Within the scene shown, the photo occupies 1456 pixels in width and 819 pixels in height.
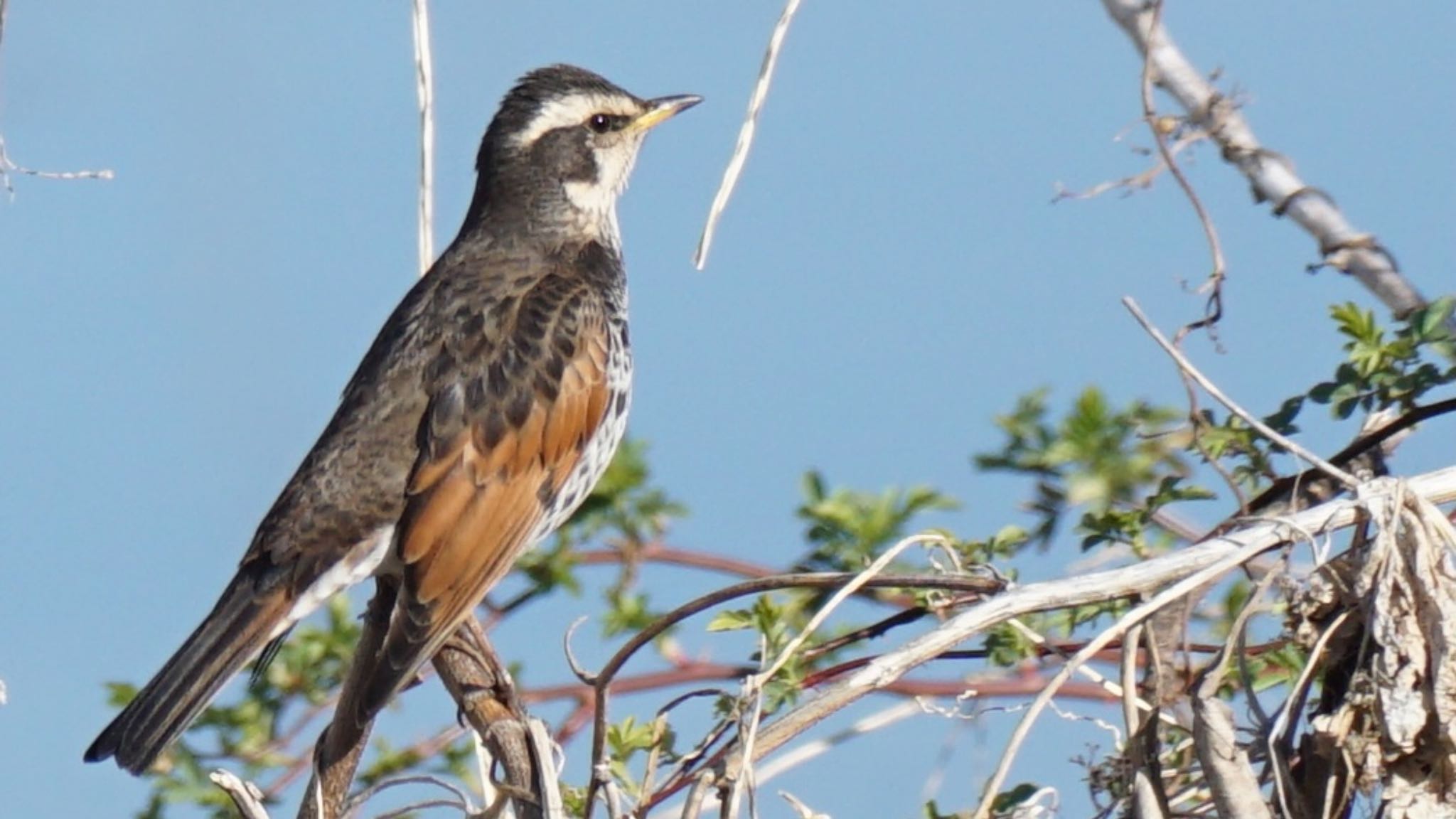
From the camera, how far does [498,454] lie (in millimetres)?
5461

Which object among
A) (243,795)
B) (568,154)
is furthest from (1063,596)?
(568,154)

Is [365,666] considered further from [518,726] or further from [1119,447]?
[1119,447]

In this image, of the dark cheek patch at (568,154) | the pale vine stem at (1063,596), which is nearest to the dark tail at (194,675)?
the dark cheek patch at (568,154)

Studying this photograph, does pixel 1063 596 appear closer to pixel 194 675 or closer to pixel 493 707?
pixel 493 707

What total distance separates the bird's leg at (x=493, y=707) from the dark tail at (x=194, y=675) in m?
0.56

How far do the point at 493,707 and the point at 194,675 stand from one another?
132 cm

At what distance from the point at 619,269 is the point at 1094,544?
8.43 feet

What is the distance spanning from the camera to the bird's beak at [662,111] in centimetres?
655

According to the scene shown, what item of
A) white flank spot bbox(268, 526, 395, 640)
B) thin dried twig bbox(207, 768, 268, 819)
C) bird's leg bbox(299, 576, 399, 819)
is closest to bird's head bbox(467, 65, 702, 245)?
white flank spot bbox(268, 526, 395, 640)

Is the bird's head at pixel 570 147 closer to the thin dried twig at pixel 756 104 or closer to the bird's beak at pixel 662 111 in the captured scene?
the bird's beak at pixel 662 111

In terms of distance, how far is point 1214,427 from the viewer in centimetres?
393

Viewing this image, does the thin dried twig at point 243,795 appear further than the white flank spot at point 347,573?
No

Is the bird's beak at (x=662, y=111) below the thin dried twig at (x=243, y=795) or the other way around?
the other way around

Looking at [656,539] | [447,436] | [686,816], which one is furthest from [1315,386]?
[447,436]
